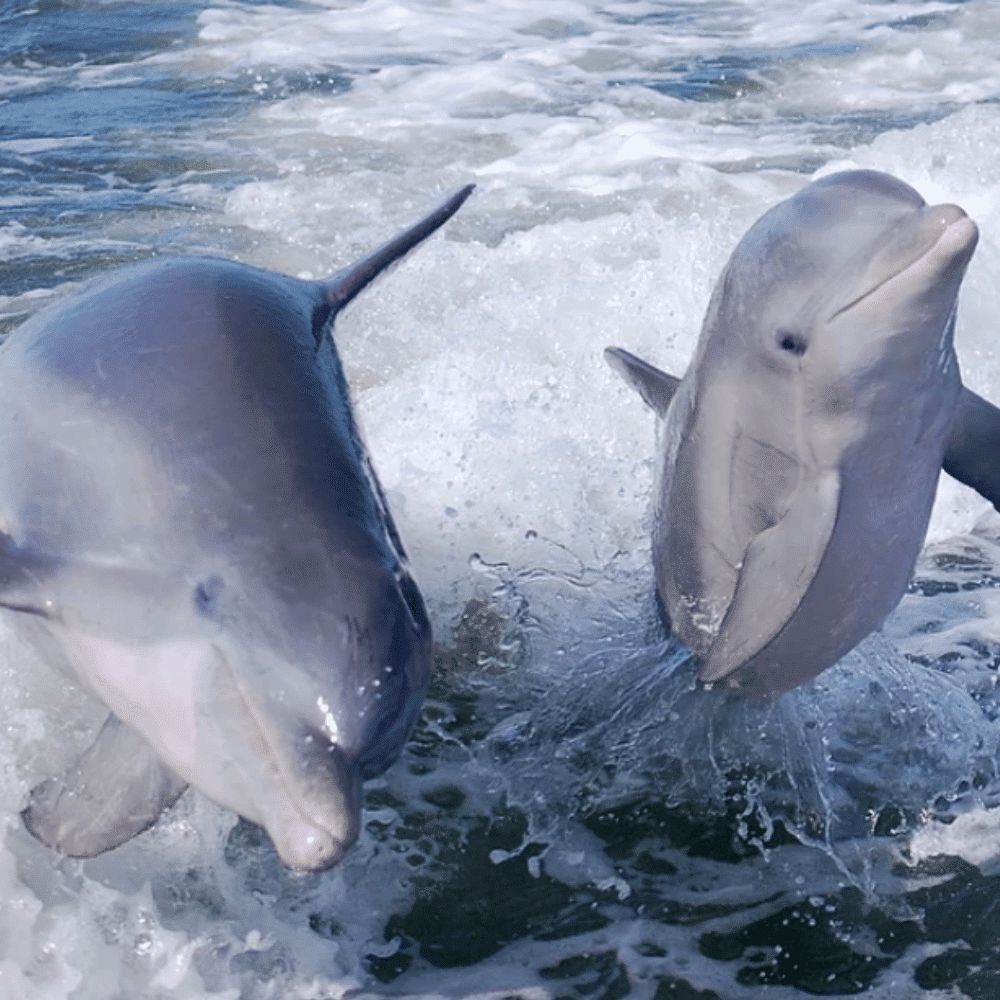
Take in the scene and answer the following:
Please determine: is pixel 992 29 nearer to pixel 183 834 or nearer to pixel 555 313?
pixel 555 313

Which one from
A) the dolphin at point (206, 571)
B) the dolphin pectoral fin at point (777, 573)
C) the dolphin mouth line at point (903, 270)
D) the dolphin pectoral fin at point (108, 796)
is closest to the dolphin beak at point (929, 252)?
the dolphin mouth line at point (903, 270)

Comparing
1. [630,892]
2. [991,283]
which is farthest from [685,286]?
[630,892]

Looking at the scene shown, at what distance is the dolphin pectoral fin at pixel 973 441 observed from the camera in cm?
500

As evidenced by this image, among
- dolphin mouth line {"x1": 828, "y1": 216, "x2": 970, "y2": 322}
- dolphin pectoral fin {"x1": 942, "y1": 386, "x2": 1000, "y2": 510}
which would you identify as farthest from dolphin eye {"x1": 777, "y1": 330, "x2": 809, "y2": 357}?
dolphin pectoral fin {"x1": 942, "y1": 386, "x2": 1000, "y2": 510}

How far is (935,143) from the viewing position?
11609mm

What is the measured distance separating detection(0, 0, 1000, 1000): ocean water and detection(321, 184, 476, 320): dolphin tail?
156 centimetres

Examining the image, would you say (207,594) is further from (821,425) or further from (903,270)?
(903,270)

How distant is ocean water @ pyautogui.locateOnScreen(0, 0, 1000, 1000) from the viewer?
4.71 m

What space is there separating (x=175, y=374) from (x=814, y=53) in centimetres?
1366

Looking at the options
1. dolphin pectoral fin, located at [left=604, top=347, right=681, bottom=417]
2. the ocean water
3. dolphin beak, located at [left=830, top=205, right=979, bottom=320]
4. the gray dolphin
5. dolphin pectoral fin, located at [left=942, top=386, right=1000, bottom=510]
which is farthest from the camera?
dolphin pectoral fin, located at [left=604, top=347, right=681, bottom=417]

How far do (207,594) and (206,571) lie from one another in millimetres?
64

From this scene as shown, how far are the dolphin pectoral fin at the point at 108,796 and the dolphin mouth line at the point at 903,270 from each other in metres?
2.44

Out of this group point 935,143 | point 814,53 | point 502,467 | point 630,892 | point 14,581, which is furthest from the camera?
point 814,53

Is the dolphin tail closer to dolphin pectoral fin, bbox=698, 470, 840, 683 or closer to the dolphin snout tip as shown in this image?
dolphin pectoral fin, bbox=698, 470, 840, 683
